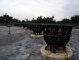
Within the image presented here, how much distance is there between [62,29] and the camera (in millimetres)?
2580

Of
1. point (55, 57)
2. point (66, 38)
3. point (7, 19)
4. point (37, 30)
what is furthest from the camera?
point (7, 19)

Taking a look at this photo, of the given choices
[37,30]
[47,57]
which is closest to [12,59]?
[47,57]

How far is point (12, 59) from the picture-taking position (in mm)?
2486

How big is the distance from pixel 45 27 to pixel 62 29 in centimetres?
46

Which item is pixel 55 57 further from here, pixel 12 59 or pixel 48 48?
pixel 12 59

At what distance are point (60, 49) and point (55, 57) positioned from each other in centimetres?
34

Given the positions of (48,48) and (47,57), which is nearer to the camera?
(47,57)

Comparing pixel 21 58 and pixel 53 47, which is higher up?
pixel 53 47

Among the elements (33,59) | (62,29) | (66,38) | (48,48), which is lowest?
(33,59)

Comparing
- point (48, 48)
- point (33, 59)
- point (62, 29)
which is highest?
point (62, 29)

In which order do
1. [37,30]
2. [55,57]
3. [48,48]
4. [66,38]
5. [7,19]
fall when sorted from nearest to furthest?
1. [55,57]
2. [66,38]
3. [48,48]
4. [37,30]
5. [7,19]

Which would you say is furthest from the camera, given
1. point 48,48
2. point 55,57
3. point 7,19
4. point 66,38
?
point 7,19

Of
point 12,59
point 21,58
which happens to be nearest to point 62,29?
point 21,58

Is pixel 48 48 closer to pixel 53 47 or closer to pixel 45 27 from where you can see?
pixel 53 47
